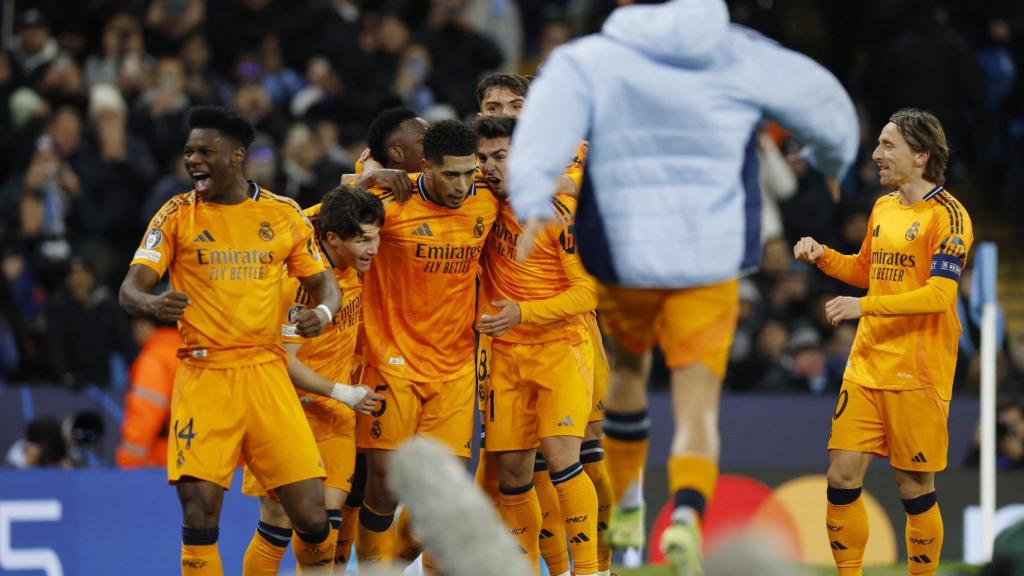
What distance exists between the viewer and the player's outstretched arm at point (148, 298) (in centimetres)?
681

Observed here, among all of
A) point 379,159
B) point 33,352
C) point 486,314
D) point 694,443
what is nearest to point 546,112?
point 694,443

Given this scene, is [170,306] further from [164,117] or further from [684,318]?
Result: [164,117]

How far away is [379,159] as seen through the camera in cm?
862

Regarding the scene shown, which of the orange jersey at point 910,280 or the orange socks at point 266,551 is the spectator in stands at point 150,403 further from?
A: the orange jersey at point 910,280

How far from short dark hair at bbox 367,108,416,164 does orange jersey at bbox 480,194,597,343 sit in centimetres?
86

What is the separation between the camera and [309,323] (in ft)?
23.3

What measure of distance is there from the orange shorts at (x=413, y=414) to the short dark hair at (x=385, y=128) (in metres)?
1.29

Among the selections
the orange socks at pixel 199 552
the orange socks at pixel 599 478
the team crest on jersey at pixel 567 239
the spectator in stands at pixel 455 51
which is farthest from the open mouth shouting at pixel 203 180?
the spectator in stands at pixel 455 51

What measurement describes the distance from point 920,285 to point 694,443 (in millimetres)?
2758

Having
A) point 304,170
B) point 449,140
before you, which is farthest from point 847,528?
point 304,170

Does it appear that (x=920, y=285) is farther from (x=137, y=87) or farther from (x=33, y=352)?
(x=137, y=87)

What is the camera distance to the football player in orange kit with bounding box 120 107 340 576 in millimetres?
7180

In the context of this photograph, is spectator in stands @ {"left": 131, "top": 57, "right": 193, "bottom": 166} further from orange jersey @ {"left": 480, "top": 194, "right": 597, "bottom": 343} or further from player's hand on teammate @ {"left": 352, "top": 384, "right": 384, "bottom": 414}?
player's hand on teammate @ {"left": 352, "top": 384, "right": 384, "bottom": 414}

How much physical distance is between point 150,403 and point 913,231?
5.43 metres
